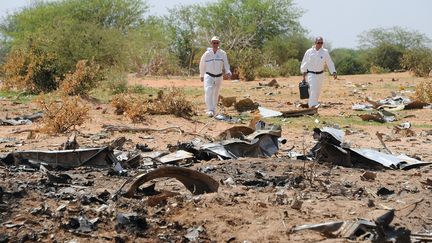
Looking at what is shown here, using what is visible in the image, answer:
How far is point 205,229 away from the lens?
5.09 meters

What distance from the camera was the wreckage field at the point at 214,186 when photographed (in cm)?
500

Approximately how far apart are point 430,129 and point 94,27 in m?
13.6

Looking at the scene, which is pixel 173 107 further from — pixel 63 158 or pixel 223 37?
pixel 223 37

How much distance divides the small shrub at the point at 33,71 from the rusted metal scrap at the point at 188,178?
13913 mm

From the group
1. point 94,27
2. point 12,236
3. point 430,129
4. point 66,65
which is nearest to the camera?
point 12,236

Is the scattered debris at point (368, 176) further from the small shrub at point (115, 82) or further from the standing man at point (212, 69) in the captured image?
the small shrub at point (115, 82)

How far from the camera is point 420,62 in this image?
3012 cm

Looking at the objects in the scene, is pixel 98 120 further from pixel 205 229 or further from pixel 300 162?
pixel 205 229

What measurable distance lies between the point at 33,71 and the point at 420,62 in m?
17.3

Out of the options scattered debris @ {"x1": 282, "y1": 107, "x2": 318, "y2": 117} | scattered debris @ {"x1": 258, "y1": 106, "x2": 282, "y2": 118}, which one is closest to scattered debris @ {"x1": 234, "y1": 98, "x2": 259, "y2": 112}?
scattered debris @ {"x1": 258, "y1": 106, "x2": 282, "y2": 118}

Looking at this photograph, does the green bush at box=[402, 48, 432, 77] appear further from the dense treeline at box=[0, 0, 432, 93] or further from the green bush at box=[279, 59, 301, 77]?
the green bush at box=[279, 59, 301, 77]

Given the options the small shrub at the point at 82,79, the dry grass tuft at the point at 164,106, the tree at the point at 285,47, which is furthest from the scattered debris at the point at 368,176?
the tree at the point at 285,47

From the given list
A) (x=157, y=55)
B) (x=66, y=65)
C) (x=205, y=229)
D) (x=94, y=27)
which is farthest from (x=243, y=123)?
(x=157, y=55)

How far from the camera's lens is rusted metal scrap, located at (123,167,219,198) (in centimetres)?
592
